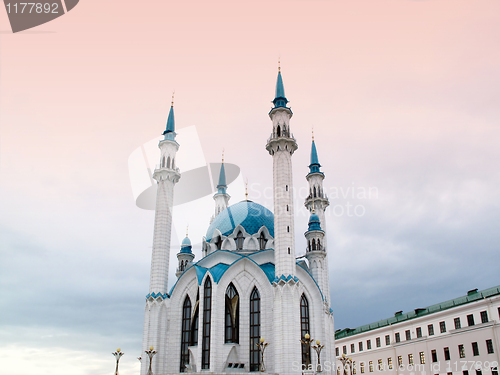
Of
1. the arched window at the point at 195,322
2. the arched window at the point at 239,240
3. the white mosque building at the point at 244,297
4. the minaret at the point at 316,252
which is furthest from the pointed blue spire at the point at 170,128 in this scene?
the arched window at the point at 195,322

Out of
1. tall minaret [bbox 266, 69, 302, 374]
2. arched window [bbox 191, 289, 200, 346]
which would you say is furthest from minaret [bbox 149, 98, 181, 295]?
tall minaret [bbox 266, 69, 302, 374]

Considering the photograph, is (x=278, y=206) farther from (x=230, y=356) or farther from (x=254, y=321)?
(x=230, y=356)

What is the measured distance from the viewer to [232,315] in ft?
127

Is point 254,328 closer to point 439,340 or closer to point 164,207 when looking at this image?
point 164,207

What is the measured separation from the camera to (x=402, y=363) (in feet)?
170

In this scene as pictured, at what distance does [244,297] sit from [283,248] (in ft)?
18.6

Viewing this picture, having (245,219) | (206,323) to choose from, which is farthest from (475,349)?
(245,219)

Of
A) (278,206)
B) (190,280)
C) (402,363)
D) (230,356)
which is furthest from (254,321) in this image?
(402,363)

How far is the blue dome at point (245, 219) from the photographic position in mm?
48281

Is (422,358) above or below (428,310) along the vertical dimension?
below

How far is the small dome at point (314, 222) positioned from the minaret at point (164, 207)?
15.2 metres

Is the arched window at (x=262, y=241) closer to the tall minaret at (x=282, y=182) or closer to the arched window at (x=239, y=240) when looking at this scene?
the arched window at (x=239, y=240)

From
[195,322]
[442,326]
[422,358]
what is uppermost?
[442,326]

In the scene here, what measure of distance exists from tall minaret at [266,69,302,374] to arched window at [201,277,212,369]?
5.55 meters
